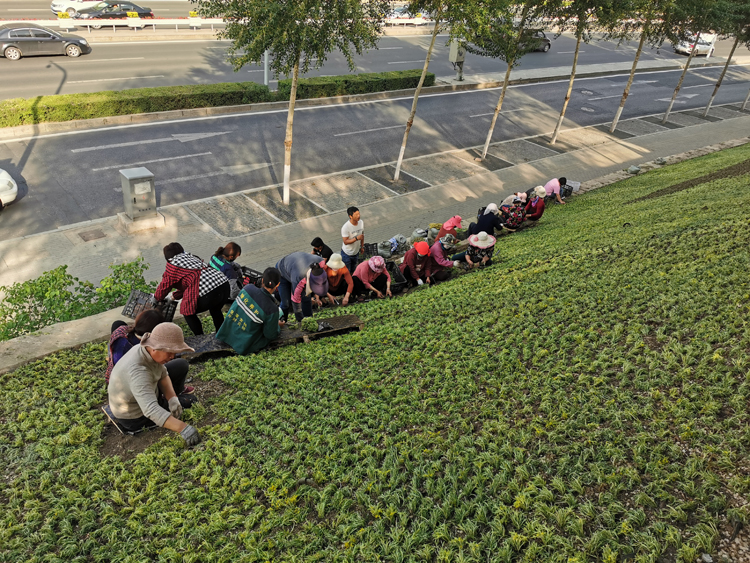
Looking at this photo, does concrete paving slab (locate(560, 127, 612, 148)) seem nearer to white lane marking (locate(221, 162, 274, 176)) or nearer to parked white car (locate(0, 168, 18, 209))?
white lane marking (locate(221, 162, 274, 176))

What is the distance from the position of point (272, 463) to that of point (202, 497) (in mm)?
665

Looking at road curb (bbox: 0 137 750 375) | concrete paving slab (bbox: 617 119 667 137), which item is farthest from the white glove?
concrete paving slab (bbox: 617 119 667 137)

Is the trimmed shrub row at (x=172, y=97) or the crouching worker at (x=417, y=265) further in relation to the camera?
the trimmed shrub row at (x=172, y=97)

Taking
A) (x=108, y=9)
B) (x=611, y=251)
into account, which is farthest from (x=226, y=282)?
(x=108, y=9)

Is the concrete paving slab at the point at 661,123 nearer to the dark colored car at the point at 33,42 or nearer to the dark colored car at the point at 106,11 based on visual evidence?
the dark colored car at the point at 33,42

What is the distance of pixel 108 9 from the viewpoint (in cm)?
2945

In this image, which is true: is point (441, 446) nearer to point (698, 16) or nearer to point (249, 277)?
point (249, 277)

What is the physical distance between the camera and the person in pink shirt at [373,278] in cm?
934

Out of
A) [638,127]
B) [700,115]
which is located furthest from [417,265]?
[700,115]

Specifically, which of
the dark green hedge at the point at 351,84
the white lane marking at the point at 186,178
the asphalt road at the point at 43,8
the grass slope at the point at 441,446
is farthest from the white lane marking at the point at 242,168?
the asphalt road at the point at 43,8

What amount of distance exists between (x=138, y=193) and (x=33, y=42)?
1626 cm

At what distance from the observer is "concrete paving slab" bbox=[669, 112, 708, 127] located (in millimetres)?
26391

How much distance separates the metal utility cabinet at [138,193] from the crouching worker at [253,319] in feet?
22.3

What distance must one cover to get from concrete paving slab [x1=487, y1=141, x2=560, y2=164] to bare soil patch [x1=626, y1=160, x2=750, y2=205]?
6073mm
